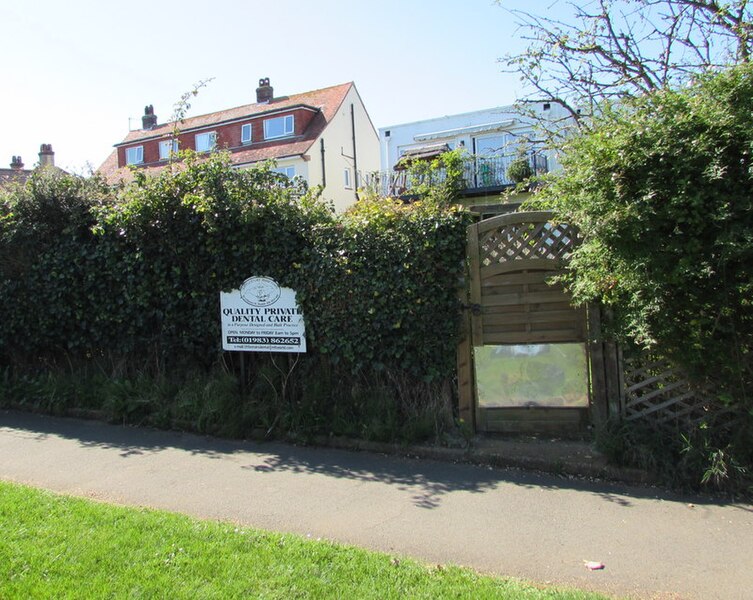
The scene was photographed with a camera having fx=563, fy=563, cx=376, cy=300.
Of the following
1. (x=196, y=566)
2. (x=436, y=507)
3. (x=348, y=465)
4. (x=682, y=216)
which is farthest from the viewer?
(x=348, y=465)

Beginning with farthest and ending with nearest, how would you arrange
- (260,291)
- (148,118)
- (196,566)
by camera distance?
(148,118) → (260,291) → (196,566)

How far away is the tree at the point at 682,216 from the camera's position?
4.01 metres

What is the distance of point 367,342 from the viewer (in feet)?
19.4

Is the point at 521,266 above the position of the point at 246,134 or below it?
below

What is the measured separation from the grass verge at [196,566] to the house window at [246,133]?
29.0m

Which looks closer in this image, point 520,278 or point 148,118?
point 520,278

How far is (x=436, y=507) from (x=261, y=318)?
10.5ft

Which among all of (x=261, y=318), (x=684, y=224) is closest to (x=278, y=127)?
(x=261, y=318)

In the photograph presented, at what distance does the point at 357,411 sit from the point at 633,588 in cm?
332

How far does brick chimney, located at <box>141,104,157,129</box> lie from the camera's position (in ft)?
126

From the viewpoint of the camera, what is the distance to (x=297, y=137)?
94.7ft

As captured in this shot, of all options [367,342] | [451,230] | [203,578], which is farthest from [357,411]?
[203,578]

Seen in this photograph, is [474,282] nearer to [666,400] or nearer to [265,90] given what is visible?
[666,400]

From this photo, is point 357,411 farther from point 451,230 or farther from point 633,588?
point 633,588
